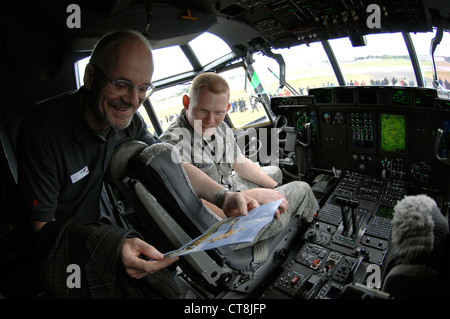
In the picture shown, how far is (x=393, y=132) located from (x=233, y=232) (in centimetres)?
217

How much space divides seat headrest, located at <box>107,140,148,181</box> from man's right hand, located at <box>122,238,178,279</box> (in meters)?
0.28

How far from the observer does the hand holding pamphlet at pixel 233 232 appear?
30.7 inches

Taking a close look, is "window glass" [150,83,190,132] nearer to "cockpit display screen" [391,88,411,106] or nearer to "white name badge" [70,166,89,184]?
"cockpit display screen" [391,88,411,106]

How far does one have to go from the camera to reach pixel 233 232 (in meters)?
0.90

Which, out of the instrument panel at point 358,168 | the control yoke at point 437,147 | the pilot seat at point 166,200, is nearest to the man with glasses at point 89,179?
the pilot seat at point 166,200

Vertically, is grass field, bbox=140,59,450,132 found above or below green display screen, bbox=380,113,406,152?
above

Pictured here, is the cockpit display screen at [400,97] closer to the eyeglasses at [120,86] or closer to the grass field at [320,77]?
the grass field at [320,77]

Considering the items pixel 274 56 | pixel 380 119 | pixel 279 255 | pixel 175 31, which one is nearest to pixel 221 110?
pixel 279 255

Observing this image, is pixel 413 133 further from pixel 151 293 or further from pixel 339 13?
pixel 151 293

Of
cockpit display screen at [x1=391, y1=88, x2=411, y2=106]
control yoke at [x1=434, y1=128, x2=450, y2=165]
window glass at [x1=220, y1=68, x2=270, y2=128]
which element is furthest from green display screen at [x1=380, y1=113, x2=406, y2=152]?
window glass at [x1=220, y1=68, x2=270, y2=128]

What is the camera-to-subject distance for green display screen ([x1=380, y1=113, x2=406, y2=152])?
2379mm

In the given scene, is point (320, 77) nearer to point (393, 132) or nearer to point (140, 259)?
point (393, 132)

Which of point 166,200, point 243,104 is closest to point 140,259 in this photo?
point 166,200

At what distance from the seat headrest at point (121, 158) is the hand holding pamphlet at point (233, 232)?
1.31ft
